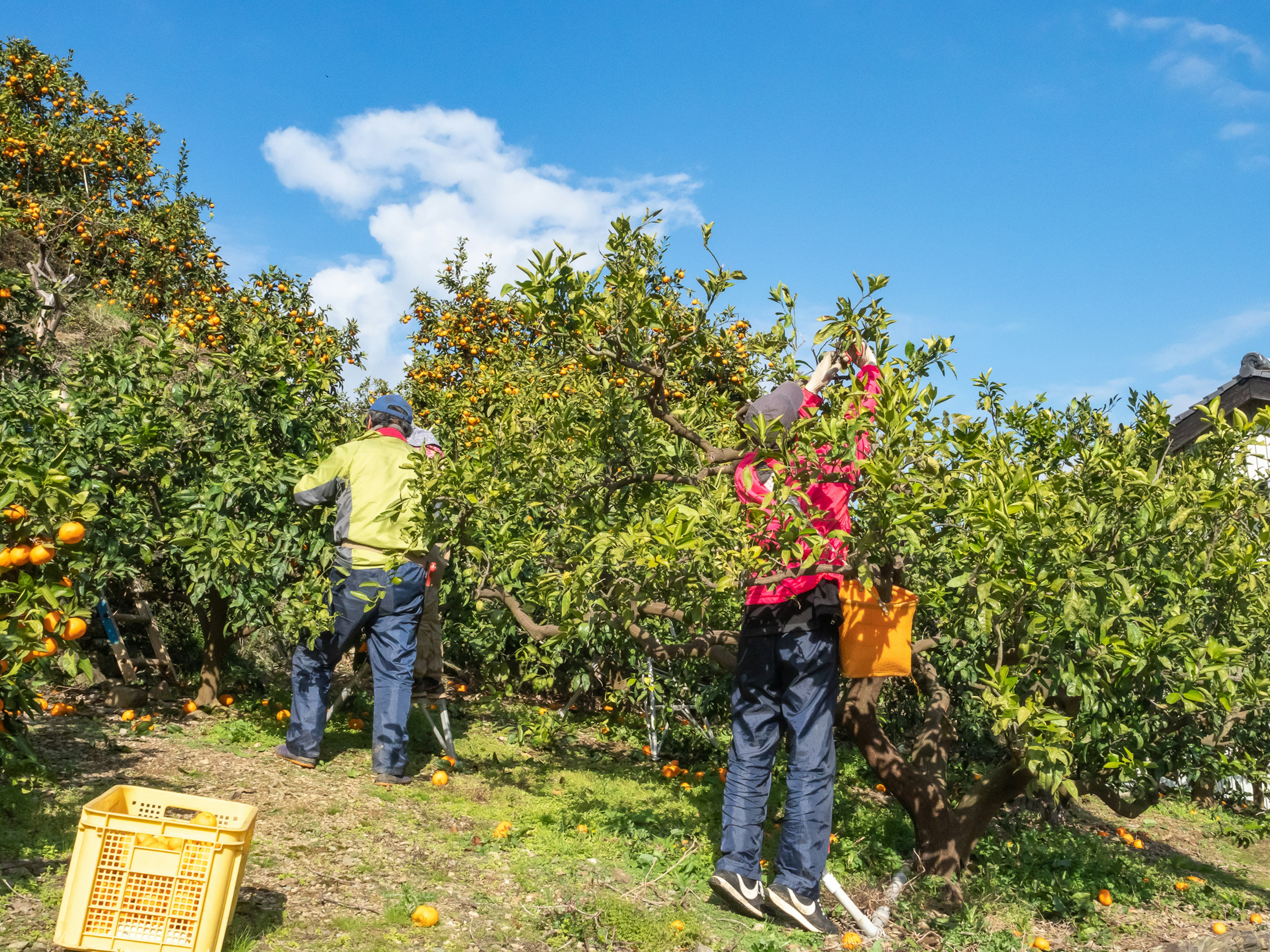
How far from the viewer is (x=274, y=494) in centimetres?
488

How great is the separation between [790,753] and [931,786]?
4.65ft

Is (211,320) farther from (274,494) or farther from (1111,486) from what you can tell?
(1111,486)

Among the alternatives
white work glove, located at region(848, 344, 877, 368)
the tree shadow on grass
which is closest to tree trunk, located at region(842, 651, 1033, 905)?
white work glove, located at region(848, 344, 877, 368)

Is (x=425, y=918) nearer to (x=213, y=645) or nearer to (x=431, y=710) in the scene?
(x=431, y=710)

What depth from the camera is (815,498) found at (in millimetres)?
3357

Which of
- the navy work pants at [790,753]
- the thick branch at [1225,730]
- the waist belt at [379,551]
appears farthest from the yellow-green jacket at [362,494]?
the thick branch at [1225,730]

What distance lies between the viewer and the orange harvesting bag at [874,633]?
3439 millimetres

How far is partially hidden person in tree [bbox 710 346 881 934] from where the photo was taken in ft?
10.8

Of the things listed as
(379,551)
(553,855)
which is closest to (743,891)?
(553,855)

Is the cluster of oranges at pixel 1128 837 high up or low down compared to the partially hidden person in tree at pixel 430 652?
down

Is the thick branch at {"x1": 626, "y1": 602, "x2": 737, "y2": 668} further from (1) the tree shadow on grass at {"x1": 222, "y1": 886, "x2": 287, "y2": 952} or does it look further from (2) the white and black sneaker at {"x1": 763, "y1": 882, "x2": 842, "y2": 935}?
(1) the tree shadow on grass at {"x1": 222, "y1": 886, "x2": 287, "y2": 952}

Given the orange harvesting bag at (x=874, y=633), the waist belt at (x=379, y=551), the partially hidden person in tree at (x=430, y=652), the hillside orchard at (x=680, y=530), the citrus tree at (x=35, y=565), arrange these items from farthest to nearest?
the partially hidden person in tree at (x=430, y=652) < the waist belt at (x=379, y=551) < the orange harvesting bag at (x=874, y=633) < the hillside orchard at (x=680, y=530) < the citrus tree at (x=35, y=565)

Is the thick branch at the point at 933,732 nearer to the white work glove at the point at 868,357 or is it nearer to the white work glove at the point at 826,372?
the white work glove at the point at 826,372

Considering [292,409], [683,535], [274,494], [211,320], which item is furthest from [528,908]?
[211,320]
